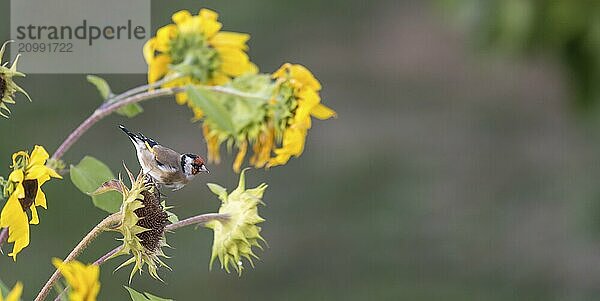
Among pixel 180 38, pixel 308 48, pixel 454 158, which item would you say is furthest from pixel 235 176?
pixel 180 38

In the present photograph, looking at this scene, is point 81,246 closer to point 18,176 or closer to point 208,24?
point 18,176

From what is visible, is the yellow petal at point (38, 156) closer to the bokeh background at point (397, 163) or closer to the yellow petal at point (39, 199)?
the yellow petal at point (39, 199)

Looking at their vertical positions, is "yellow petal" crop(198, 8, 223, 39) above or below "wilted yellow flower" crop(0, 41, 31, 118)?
above

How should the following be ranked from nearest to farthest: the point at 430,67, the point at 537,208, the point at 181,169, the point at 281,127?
the point at 181,169 < the point at 281,127 < the point at 537,208 < the point at 430,67

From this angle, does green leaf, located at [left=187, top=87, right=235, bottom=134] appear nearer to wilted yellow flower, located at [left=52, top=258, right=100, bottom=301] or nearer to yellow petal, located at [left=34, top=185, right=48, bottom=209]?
yellow petal, located at [left=34, top=185, right=48, bottom=209]

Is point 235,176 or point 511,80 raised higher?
point 511,80

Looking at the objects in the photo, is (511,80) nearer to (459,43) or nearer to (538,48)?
(459,43)

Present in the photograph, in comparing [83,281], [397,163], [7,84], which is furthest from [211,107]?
[397,163]

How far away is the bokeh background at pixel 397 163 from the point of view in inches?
77.9

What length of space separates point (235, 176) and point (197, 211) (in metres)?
0.22

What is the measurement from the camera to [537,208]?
2555 mm

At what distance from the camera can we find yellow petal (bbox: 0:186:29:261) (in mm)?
396

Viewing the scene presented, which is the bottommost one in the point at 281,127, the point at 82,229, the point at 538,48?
the point at 82,229

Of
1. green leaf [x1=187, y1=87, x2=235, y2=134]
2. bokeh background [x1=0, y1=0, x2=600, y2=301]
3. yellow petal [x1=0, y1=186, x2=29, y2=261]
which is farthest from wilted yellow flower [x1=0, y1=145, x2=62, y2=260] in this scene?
bokeh background [x1=0, y1=0, x2=600, y2=301]
